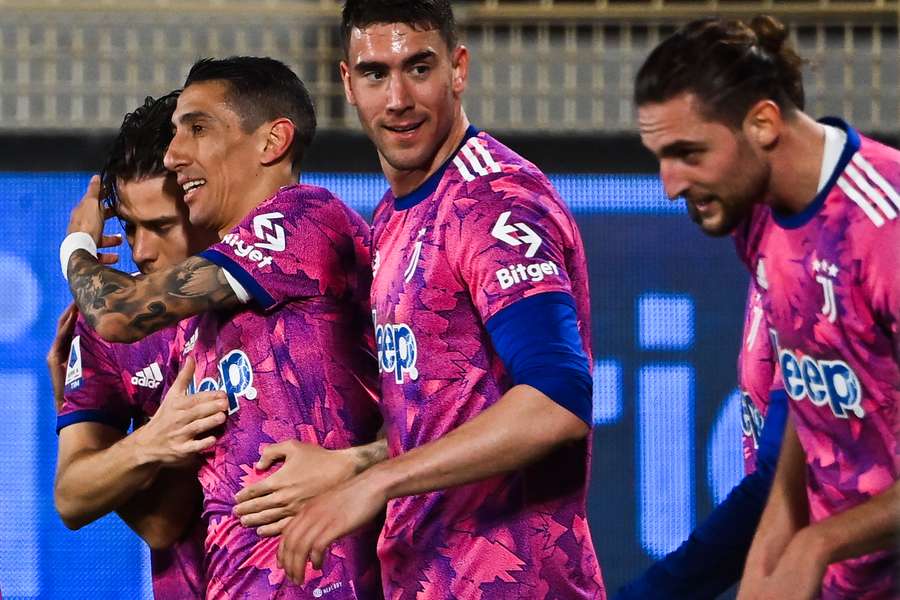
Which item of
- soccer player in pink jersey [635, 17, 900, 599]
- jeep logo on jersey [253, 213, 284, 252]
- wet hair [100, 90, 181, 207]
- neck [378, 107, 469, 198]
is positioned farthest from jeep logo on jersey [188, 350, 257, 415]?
soccer player in pink jersey [635, 17, 900, 599]

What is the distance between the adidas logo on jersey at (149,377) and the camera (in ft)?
11.0

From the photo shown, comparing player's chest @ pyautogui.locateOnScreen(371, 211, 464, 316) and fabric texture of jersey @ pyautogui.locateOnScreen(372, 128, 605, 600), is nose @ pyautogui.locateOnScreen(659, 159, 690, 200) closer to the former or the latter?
fabric texture of jersey @ pyautogui.locateOnScreen(372, 128, 605, 600)

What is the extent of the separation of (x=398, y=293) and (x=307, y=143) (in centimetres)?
69

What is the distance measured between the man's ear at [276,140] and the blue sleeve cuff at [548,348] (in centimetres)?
86

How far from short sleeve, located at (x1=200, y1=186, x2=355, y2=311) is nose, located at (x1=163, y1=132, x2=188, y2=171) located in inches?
10.3

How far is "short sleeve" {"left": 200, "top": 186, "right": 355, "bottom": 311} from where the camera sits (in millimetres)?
2820

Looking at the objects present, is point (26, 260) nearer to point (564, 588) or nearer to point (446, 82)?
point (446, 82)

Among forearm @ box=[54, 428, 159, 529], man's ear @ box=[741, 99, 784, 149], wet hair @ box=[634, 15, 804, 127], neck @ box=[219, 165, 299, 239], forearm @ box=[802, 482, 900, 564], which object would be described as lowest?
forearm @ box=[54, 428, 159, 529]

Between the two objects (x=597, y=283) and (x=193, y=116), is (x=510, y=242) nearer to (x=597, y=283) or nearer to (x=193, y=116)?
(x=193, y=116)

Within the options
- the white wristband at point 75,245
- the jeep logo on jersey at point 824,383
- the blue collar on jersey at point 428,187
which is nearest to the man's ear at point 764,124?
the jeep logo on jersey at point 824,383

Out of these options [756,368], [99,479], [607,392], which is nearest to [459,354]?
[756,368]

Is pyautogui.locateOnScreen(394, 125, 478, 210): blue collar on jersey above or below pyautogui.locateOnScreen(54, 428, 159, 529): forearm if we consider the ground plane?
above

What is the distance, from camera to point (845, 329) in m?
2.29

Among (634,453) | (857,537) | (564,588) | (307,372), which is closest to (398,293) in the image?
(307,372)
